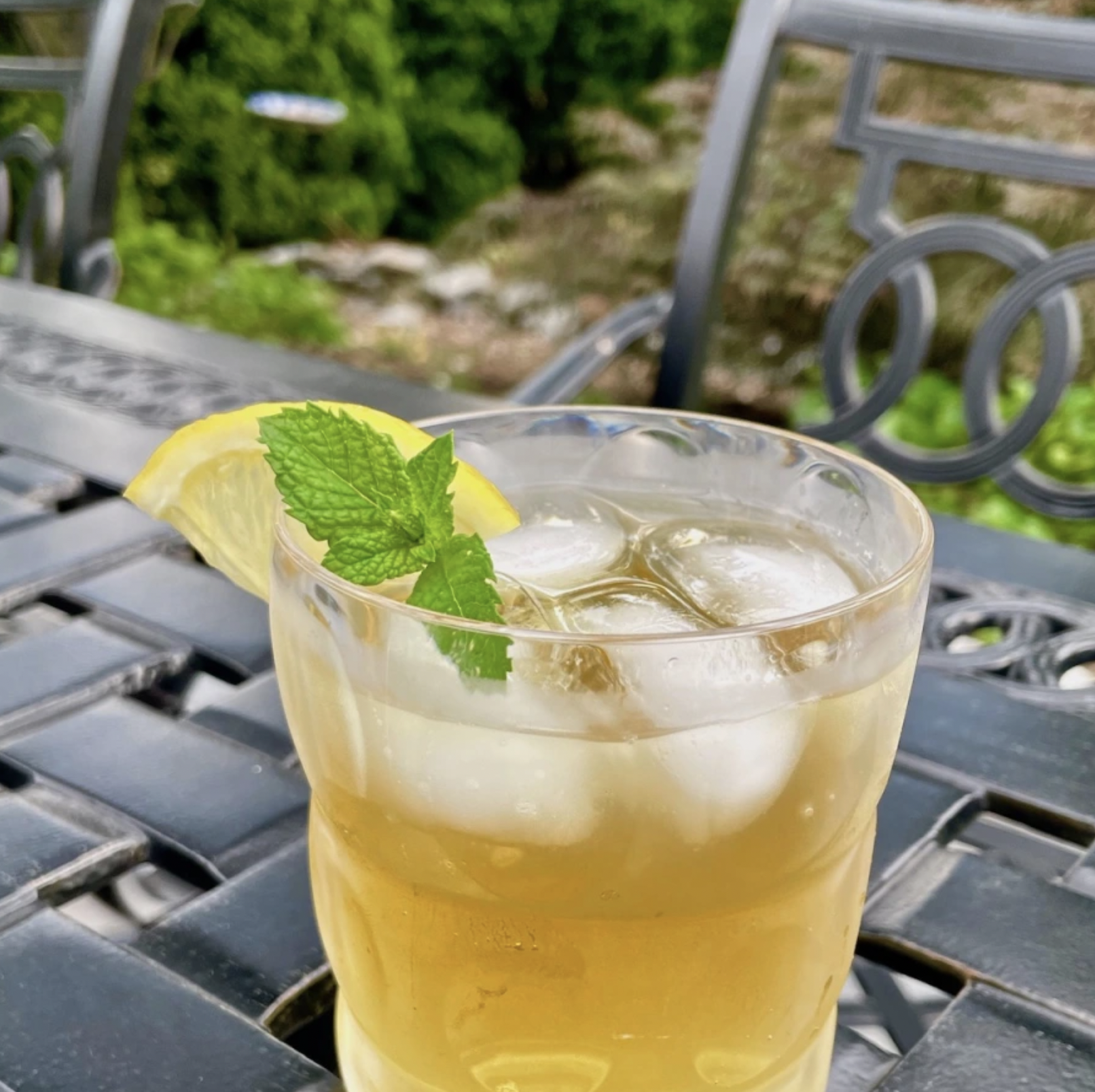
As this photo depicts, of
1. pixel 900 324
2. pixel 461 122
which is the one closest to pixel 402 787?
pixel 900 324

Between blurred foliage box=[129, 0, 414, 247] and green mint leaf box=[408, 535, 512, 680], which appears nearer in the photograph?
green mint leaf box=[408, 535, 512, 680]

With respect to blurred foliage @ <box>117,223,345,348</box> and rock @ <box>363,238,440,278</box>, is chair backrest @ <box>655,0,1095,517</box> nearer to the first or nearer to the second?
blurred foliage @ <box>117,223,345,348</box>

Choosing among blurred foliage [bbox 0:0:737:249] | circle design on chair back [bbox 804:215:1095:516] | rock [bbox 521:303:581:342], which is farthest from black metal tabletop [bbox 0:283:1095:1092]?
blurred foliage [bbox 0:0:737:249]

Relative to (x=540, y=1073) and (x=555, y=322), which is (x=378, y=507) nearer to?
(x=540, y=1073)

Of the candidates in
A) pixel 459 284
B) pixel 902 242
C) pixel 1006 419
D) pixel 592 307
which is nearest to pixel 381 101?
pixel 459 284

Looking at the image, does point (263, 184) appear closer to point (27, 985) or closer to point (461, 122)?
point (461, 122)

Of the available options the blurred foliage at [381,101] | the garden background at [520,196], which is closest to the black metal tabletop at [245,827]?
the garden background at [520,196]

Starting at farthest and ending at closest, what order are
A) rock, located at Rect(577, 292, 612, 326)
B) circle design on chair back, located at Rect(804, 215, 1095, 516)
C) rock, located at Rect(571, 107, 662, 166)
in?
rock, located at Rect(571, 107, 662, 166), rock, located at Rect(577, 292, 612, 326), circle design on chair back, located at Rect(804, 215, 1095, 516)

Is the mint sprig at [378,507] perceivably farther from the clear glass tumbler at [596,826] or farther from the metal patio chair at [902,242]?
the metal patio chair at [902,242]

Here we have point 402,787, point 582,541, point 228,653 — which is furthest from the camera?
point 228,653
